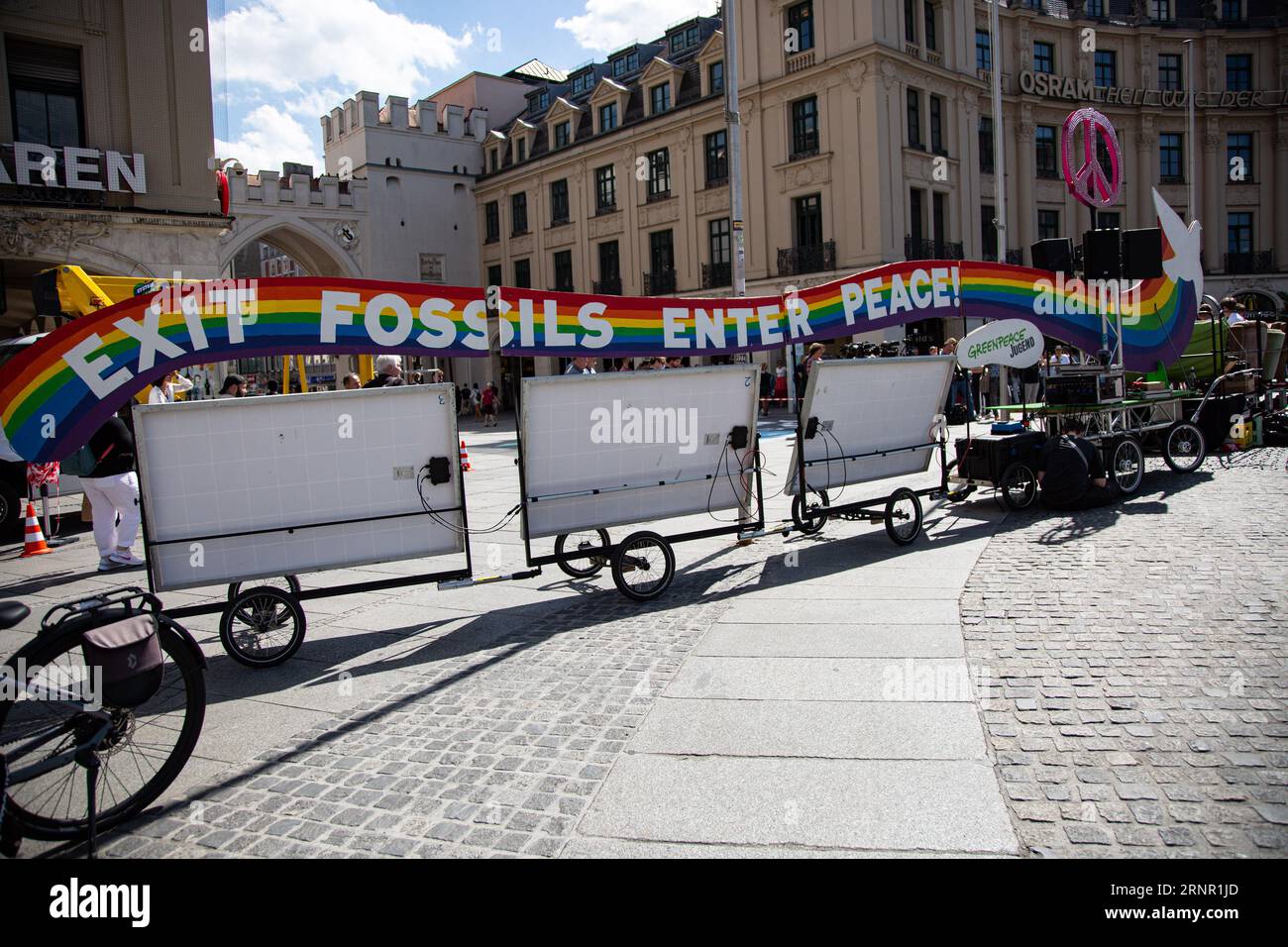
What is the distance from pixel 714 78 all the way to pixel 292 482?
35.0m

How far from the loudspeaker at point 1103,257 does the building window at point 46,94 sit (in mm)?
20519

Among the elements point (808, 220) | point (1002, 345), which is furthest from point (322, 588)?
point (808, 220)

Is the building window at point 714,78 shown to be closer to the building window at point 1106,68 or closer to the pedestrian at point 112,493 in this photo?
the building window at point 1106,68

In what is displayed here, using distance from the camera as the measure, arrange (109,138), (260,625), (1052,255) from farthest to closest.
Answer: (109,138), (1052,255), (260,625)

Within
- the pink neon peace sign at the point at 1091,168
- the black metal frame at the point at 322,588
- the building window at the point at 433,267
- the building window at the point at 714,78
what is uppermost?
the building window at the point at 714,78

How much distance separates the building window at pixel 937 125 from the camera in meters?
33.0

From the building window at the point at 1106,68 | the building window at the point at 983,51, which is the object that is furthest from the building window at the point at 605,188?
the building window at the point at 1106,68

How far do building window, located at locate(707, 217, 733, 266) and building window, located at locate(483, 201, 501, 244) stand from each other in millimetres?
16162

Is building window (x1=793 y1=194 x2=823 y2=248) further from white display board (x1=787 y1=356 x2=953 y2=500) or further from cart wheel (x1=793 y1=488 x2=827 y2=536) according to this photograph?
cart wheel (x1=793 y1=488 x2=827 y2=536)

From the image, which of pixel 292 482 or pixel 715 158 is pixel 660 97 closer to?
pixel 715 158

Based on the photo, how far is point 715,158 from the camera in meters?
36.7

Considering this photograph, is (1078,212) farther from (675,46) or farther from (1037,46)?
(675,46)

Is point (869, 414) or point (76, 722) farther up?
point (869, 414)
